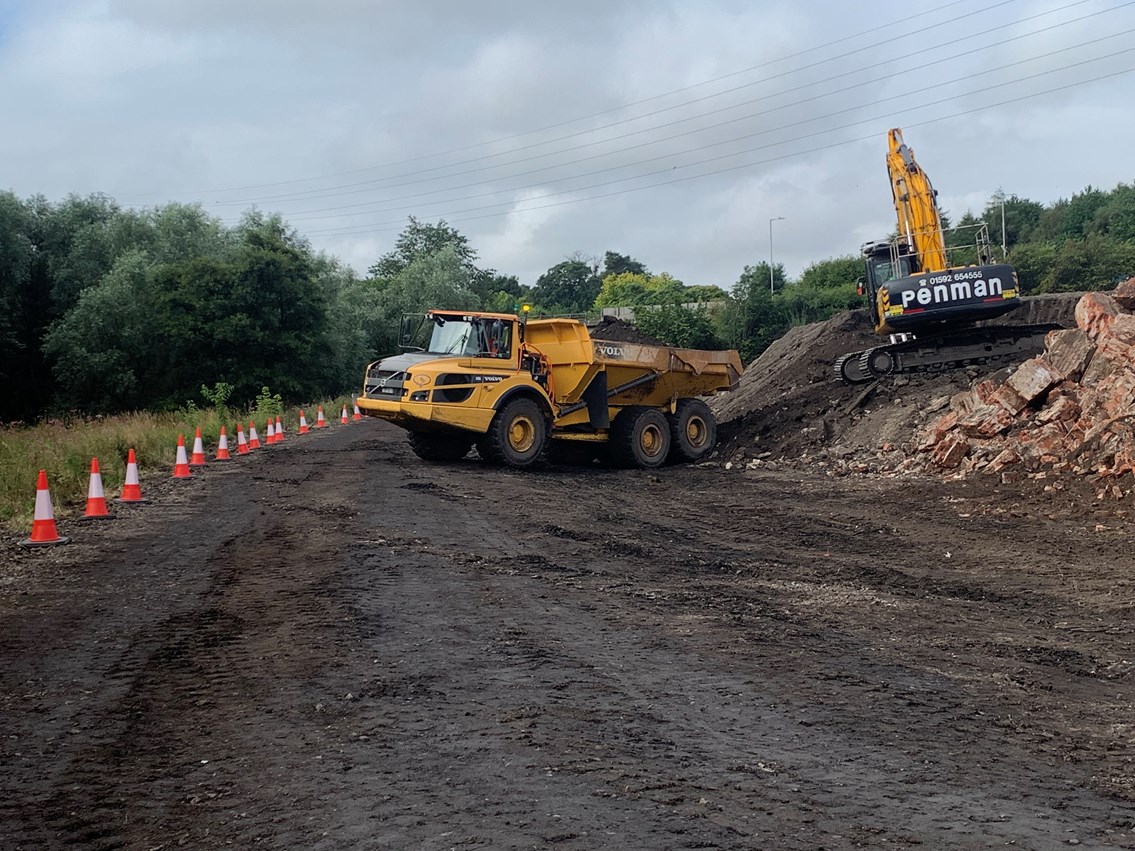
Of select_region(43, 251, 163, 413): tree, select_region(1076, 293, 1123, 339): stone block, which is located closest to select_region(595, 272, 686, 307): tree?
select_region(43, 251, 163, 413): tree

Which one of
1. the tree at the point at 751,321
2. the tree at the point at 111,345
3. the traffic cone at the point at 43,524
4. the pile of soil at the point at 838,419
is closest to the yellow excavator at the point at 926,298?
the pile of soil at the point at 838,419

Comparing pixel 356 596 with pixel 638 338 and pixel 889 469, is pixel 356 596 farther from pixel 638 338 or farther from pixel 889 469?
pixel 638 338

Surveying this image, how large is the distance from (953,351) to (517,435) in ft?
34.0

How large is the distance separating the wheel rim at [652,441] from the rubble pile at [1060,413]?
4.37 m

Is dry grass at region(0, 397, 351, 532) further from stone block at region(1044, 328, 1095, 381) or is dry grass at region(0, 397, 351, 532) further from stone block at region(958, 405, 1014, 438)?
stone block at region(1044, 328, 1095, 381)

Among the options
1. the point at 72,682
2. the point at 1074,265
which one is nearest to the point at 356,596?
the point at 72,682

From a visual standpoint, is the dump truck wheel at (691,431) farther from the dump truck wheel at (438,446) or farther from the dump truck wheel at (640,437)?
the dump truck wheel at (438,446)

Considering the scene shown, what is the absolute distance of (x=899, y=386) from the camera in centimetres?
2116

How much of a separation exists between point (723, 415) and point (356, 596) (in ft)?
67.3

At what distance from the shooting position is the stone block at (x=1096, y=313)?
16.3 meters

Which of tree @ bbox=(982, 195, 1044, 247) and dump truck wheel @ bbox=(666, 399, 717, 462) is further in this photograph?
tree @ bbox=(982, 195, 1044, 247)

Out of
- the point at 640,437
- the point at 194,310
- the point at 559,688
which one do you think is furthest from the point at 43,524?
the point at 194,310

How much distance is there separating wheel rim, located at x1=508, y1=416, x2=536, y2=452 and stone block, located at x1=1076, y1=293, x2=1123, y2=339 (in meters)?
8.49

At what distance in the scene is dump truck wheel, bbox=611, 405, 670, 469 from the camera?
18.6 meters
